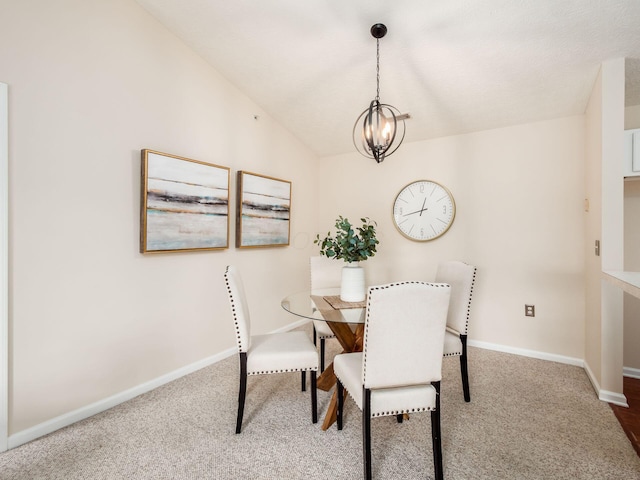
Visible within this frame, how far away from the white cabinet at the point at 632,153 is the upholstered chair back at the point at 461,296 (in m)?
1.26

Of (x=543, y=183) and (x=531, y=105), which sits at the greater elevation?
(x=531, y=105)

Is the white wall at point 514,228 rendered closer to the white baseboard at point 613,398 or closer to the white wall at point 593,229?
the white wall at point 593,229

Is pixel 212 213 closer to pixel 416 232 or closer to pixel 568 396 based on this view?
pixel 416 232

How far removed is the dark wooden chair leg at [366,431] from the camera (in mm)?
1428

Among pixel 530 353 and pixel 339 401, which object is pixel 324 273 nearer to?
pixel 339 401

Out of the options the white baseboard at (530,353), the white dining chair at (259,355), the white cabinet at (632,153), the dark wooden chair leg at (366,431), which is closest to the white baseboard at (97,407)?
the white dining chair at (259,355)

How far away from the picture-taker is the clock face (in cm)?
340

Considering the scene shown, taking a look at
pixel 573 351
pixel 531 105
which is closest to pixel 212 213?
pixel 531 105

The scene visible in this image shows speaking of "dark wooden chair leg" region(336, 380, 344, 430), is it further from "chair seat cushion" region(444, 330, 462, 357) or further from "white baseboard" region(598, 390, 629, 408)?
"white baseboard" region(598, 390, 629, 408)

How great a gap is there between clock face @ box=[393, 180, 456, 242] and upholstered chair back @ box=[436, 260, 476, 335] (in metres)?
1.04

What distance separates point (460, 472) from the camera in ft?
5.08

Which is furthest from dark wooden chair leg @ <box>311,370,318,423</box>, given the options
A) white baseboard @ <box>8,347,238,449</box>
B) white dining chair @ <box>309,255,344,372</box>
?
white baseboard @ <box>8,347,238,449</box>

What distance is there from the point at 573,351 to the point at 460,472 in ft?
6.78

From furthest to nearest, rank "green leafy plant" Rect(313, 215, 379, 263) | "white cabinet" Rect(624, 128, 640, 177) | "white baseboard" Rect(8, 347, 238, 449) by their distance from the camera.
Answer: "white cabinet" Rect(624, 128, 640, 177), "green leafy plant" Rect(313, 215, 379, 263), "white baseboard" Rect(8, 347, 238, 449)
